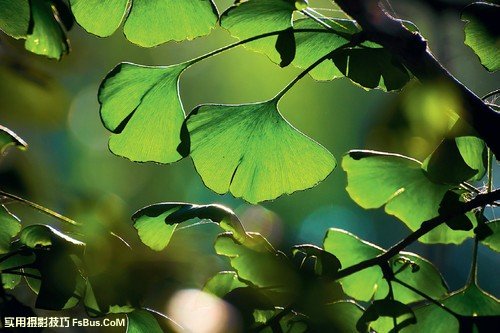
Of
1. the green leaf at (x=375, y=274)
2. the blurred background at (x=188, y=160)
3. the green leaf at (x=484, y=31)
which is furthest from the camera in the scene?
the blurred background at (x=188, y=160)

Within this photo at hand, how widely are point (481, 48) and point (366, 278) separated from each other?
0.28 metres

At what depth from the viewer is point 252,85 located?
592cm

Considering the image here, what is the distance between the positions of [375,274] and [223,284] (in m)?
0.19

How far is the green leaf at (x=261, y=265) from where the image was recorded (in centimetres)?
51

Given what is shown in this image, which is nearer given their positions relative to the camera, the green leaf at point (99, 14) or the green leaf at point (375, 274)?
the green leaf at point (99, 14)

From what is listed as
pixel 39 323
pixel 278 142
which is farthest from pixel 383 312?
pixel 39 323

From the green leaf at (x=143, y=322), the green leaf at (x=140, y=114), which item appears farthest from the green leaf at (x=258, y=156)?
the green leaf at (x=143, y=322)

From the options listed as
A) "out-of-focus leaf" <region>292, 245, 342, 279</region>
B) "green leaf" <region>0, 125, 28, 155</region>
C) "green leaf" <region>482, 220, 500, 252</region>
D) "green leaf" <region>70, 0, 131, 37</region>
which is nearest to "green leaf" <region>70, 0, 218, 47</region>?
"green leaf" <region>70, 0, 131, 37</region>

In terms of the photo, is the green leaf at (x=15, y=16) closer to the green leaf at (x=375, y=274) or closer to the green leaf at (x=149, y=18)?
the green leaf at (x=149, y=18)

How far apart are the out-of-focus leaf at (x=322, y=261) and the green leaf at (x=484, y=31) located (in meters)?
0.25

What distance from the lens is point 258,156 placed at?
2.03ft

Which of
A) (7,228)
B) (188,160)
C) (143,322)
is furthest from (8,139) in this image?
(188,160)

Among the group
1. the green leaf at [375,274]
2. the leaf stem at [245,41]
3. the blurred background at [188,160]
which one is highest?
the leaf stem at [245,41]

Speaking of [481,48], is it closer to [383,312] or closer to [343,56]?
[343,56]
